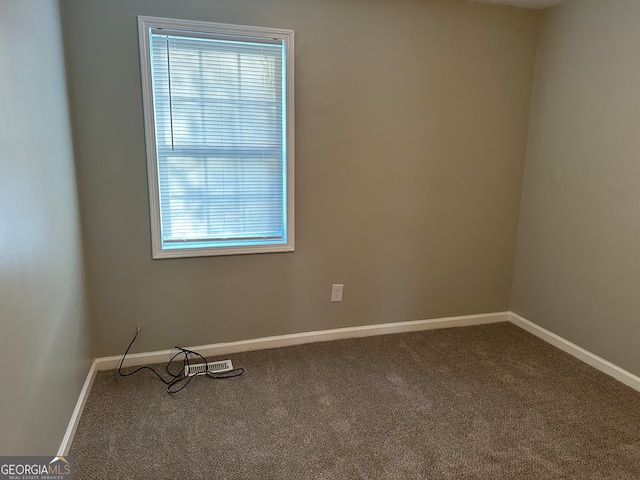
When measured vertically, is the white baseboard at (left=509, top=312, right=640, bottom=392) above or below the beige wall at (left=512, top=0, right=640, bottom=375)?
below

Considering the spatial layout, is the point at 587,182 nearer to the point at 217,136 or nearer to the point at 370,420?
the point at 370,420

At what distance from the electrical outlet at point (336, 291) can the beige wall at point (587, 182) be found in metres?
1.47

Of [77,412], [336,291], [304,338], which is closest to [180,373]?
[77,412]

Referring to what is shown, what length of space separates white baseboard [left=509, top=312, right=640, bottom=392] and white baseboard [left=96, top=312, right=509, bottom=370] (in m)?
0.17

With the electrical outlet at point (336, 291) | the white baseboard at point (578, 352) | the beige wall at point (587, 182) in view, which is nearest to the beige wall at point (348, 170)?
the electrical outlet at point (336, 291)

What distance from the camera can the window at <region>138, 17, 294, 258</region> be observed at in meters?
2.24

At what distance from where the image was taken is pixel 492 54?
2727mm

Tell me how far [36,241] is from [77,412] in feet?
3.07

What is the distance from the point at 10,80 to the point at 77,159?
34.5 inches

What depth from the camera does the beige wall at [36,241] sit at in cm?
125

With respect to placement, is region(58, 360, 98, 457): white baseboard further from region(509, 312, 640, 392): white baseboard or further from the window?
region(509, 312, 640, 392): white baseboard

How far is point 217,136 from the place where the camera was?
7.83 feet

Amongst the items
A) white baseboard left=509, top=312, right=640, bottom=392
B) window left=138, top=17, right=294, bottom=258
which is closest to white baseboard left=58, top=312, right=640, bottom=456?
white baseboard left=509, top=312, right=640, bottom=392

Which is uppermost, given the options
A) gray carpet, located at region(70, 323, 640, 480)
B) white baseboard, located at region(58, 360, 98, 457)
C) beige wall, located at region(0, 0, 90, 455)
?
beige wall, located at region(0, 0, 90, 455)
